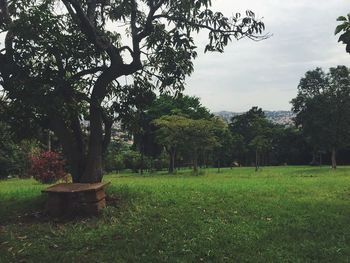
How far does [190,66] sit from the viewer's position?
896 cm

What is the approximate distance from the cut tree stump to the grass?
7.8 inches

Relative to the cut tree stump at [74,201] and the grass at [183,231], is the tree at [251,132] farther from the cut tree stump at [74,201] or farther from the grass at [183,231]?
the cut tree stump at [74,201]

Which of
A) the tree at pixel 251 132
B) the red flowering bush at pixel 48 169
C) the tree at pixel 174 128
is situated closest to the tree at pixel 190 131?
the tree at pixel 174 128

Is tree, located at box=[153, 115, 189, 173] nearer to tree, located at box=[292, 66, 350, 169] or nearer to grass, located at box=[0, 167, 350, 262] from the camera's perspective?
tree, located at box=[292, 66, 350, 169]

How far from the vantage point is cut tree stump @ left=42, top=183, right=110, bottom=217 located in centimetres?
825

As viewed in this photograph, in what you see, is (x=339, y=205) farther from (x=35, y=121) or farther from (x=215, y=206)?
(x=35, y=121)

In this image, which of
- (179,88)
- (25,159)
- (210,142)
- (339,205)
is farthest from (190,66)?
(25,159)

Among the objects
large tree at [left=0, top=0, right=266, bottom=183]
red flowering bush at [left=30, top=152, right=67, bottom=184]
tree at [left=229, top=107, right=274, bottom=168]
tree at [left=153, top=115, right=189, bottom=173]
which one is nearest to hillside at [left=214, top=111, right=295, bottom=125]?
tree at [left=229, top=107, right=274, bottom=168]

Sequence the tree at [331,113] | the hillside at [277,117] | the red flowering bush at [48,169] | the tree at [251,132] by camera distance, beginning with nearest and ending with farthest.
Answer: the red flowering bush at [48,169] < the tree at [331,113] < the tree at [251,132] < the hillside at [277,117]

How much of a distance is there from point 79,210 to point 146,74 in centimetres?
355

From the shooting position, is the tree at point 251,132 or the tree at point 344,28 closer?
the tree at point 344,28

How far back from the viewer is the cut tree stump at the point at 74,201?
8250 mm

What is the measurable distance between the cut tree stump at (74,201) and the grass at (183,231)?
7.8 inches

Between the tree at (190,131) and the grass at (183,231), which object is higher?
the tree at (190,131)
